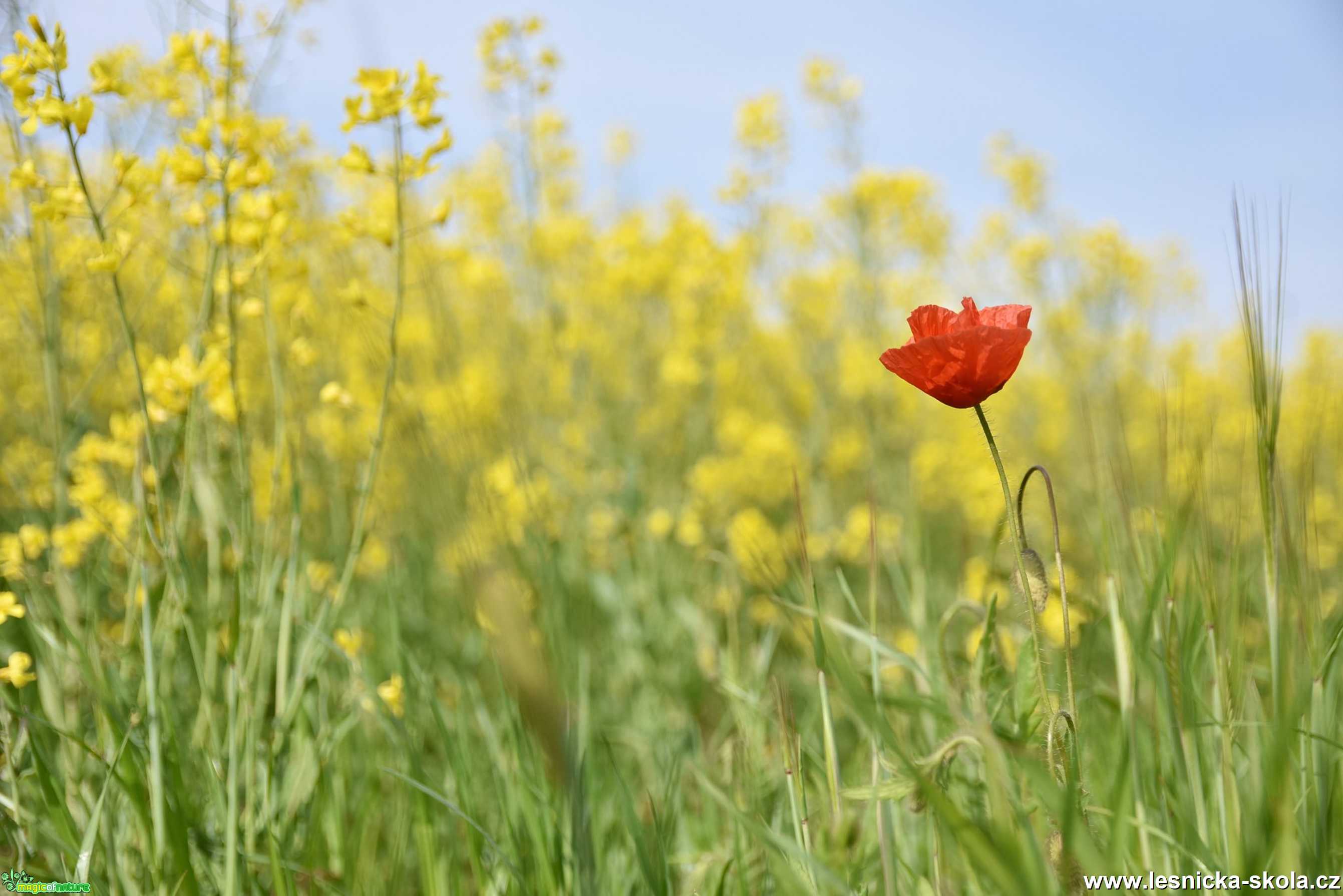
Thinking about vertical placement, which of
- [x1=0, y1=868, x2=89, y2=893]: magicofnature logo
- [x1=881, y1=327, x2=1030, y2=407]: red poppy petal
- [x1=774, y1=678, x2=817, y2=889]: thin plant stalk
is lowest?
[x1=0, y1=868, x2=89, y2=893]: magicofnature logo

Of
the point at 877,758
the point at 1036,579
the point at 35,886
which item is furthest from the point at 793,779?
the point at 35,886

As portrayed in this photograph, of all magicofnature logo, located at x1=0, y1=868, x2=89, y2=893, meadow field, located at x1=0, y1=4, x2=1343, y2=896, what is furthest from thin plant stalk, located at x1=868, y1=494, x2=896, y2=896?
magicofnature logo, located at x1=0, y1=868, x2=89, y2=893

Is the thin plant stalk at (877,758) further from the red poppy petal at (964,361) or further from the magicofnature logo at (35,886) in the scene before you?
the magicofnature logo at (35,886)

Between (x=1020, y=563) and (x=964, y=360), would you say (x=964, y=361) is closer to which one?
(x=964, y=360)

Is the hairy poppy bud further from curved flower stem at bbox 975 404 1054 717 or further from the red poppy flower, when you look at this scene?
the red poppy flower

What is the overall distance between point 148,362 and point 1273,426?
2.61m

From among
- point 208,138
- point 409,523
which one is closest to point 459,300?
point 409,523

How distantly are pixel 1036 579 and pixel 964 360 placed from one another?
0.24m

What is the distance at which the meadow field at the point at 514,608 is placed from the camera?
1.01 m

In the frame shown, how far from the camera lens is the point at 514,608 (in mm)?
770

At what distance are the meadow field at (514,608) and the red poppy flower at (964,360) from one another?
0.06 metres

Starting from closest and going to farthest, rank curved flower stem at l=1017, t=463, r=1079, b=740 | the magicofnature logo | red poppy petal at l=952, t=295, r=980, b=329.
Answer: curved flower stem at l=1017, t=463, r=1079, b=740
red poppy petal at l=952, t=295, r=980, b=329
the magicofnature logo

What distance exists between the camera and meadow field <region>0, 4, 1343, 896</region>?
1008 mm

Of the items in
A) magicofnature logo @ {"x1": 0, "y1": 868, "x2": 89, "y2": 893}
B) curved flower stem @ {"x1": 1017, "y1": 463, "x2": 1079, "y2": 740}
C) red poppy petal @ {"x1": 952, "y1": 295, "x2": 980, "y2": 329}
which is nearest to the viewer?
curved flower stem @ {"x1": 1017, "y1": 463, "x2": 1079, "y2": 740}
